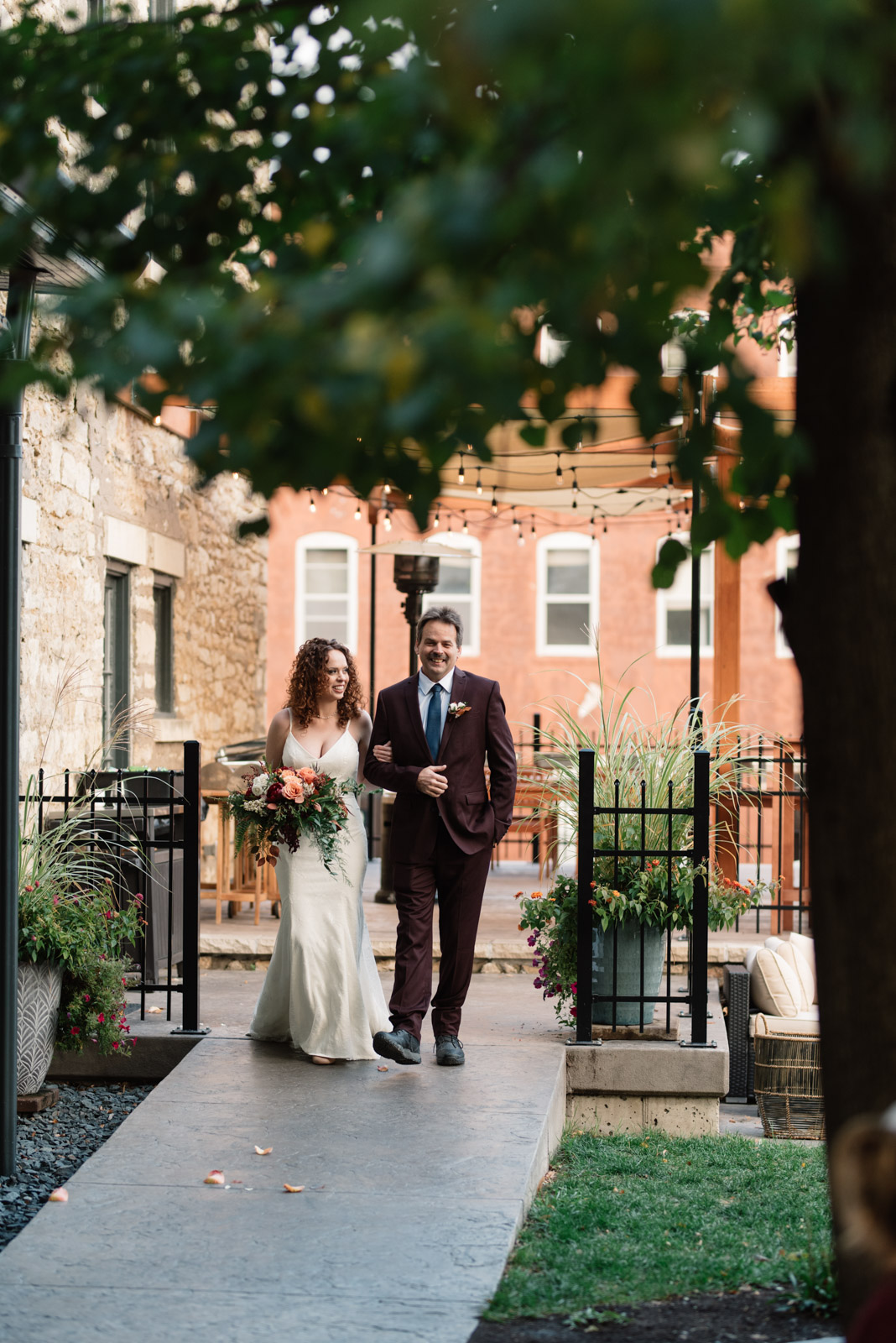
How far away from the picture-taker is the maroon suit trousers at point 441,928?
5.88 metres

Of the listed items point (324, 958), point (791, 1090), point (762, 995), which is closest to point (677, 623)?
point (762, 995)

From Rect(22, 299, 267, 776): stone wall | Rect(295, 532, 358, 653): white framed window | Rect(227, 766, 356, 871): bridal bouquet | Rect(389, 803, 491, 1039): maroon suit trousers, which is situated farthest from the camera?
Rect(295, 532, 358, 653): white framed window

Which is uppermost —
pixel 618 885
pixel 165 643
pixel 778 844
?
pixel 165 643

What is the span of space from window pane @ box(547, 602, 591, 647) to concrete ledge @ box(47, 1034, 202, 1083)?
45.1 ft

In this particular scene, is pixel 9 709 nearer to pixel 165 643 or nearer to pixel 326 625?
pixel 165 643

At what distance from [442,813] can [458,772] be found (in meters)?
0.19

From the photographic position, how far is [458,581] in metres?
20.0

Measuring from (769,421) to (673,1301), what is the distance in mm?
2936

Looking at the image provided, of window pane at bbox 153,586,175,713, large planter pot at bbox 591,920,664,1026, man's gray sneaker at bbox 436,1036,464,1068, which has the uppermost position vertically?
window pane at bbox 153,586,175,713

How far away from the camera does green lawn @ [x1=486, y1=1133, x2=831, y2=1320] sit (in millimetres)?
3936

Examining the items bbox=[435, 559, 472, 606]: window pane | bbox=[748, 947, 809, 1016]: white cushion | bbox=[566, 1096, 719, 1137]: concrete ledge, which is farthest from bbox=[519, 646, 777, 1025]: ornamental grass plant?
bbox=[435, 559, 472, 606]: window pane

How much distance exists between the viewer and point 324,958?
6.11 meters

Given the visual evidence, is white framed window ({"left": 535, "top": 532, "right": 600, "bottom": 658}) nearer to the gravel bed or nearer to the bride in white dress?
the bride in white dress

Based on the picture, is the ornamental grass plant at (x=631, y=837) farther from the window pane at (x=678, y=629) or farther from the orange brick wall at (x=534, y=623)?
the window pane at (x=678, y=629)
